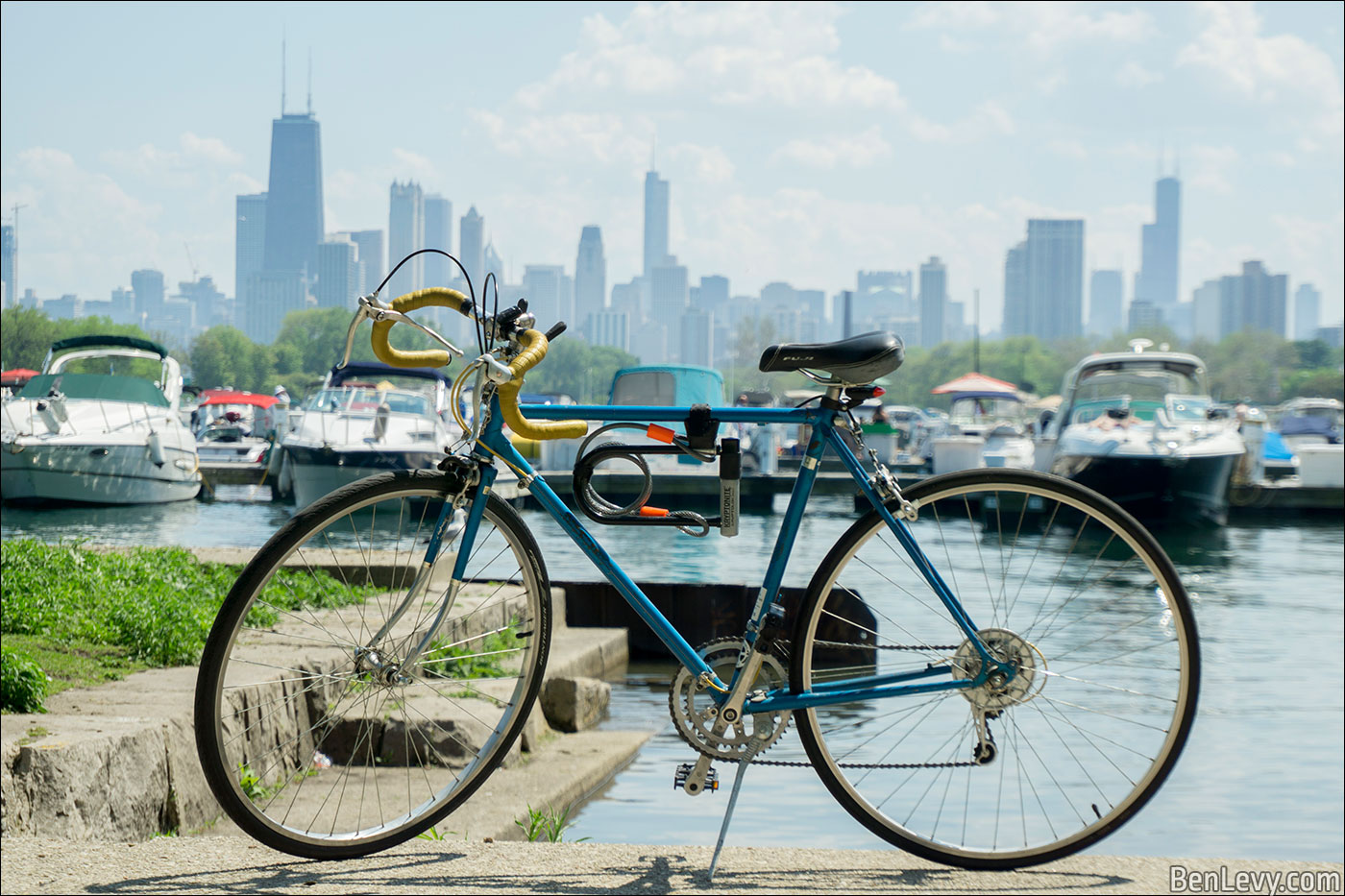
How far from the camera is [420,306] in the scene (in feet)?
8.86

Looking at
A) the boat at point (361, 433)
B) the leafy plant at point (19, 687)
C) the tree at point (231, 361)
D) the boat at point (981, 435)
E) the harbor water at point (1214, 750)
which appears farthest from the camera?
the tree at point (231, 361)

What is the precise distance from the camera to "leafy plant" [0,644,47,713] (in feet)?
15.2

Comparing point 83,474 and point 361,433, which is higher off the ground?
point 361,433

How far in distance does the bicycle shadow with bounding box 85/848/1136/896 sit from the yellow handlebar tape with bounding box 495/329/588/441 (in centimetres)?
92

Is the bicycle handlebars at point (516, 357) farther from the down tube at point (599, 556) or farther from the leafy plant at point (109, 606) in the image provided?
the leafy plant at point (109, 606)

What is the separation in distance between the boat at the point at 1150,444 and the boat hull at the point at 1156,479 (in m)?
0.02

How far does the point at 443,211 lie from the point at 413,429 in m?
124

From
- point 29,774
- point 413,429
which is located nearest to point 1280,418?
point 413,429

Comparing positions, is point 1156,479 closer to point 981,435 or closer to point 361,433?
point 361,433

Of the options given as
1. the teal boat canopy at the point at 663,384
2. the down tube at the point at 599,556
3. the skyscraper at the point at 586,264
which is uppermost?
the skyscraper at the point at 586,264

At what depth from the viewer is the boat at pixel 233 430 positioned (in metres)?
37.6

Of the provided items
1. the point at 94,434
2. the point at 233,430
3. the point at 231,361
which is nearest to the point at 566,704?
the point at 94,434

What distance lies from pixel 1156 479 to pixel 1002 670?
2179cm
